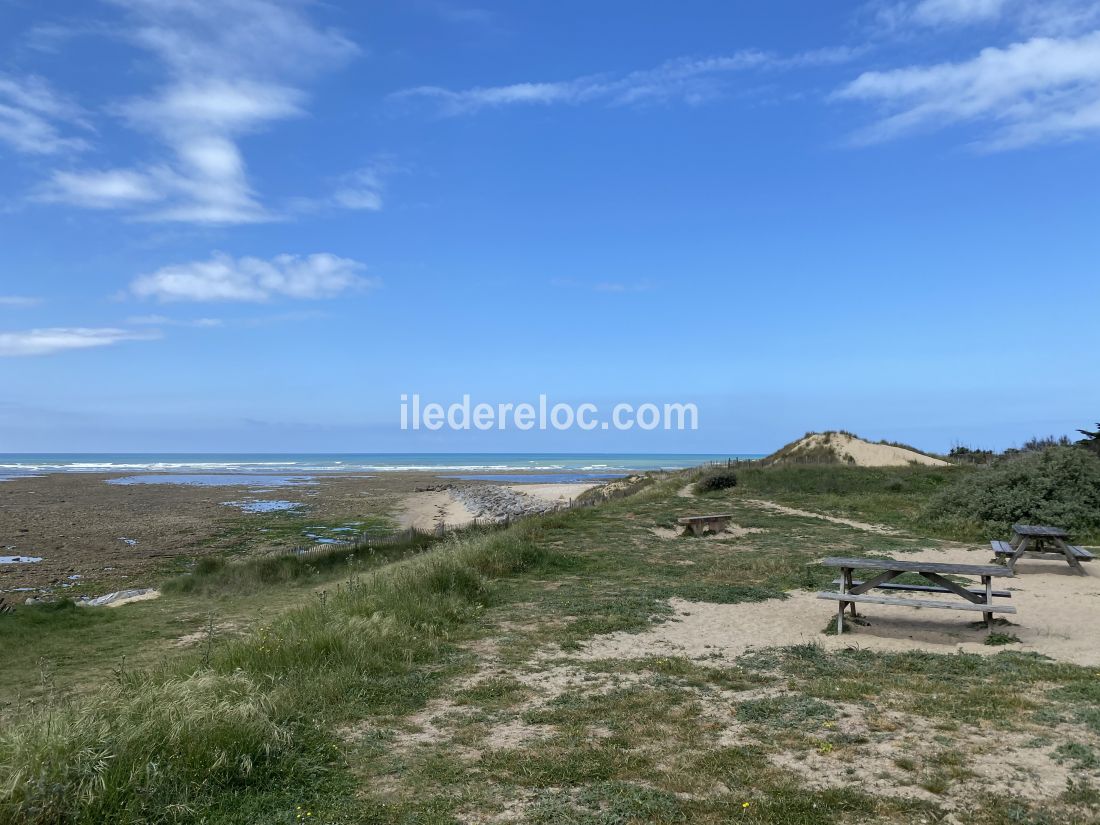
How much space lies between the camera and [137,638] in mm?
10992

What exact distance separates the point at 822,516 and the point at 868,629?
12.9 metres

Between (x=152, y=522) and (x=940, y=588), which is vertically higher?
(x=940, y=588)

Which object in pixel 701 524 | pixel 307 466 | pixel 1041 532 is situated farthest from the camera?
pixel 307 466

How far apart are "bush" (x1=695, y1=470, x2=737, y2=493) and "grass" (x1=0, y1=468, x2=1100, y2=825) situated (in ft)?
58.3

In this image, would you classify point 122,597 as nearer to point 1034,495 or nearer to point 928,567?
point 928,567

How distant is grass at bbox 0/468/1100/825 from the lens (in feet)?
13.9

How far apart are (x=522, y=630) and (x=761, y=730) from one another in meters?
4.04

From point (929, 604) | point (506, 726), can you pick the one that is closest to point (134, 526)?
point (506, 726)

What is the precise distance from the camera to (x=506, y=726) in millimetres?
5734

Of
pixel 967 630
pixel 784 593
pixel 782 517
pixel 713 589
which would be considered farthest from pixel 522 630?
pixel 782 517

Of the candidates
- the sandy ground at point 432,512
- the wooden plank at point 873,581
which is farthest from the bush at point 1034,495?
the sandy ground at point 432,512

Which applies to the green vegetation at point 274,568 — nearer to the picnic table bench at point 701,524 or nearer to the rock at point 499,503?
the picnic table bench at point 701,524

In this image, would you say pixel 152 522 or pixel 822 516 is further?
pixel 152 522

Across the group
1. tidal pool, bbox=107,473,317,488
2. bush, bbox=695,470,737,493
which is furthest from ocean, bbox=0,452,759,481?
bush, bbox=695,470,737,493
